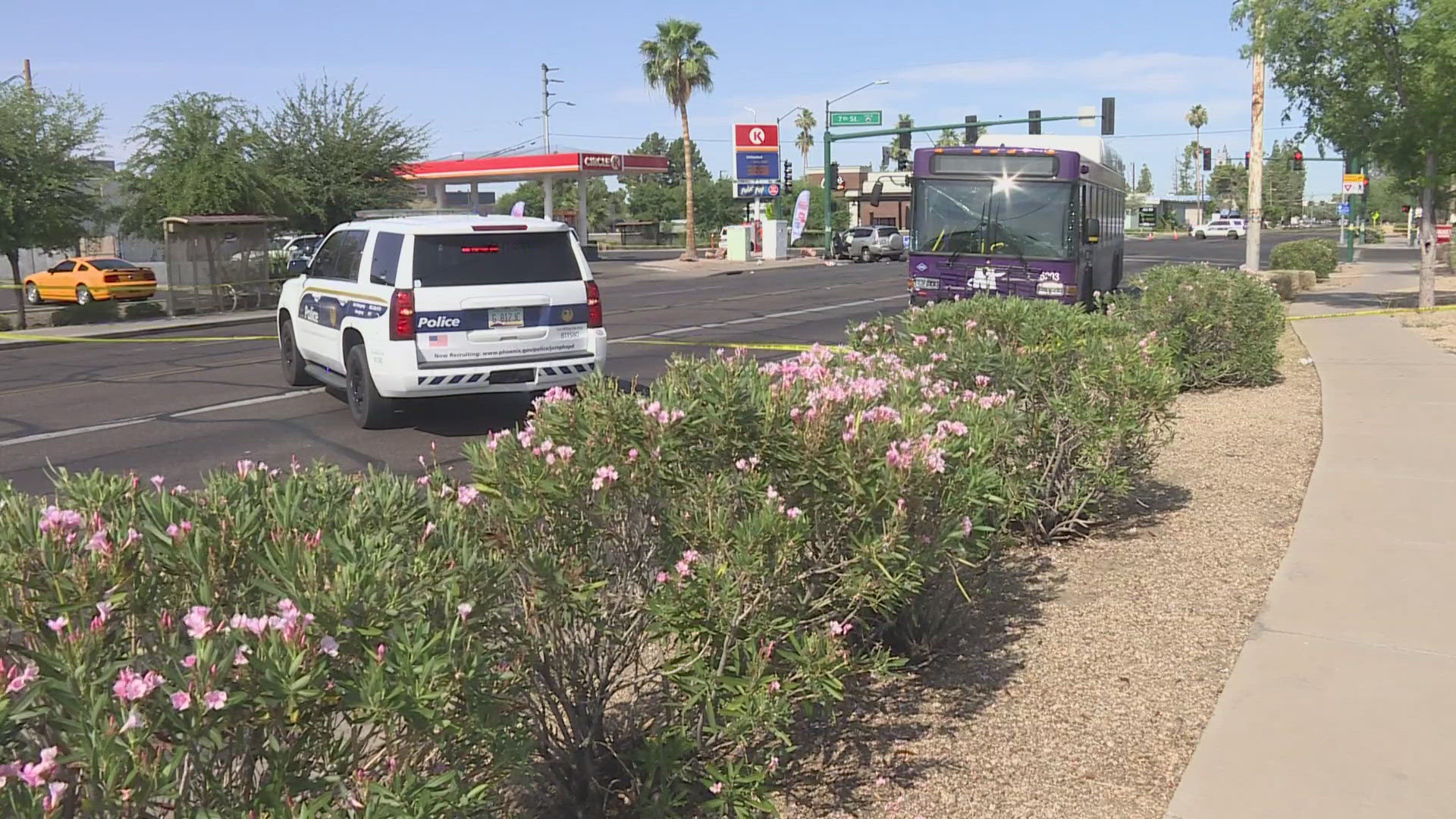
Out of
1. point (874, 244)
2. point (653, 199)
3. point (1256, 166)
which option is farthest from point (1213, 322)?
point (653, 199)

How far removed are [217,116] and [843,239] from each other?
29073 millimetres

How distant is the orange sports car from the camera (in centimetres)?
3186

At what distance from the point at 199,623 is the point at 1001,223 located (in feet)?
53.8

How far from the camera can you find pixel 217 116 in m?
31.3

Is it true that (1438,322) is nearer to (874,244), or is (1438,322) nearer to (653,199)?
(874,244)

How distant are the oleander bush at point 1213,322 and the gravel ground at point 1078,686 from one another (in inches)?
187

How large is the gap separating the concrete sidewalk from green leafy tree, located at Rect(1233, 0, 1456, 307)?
46.5ft

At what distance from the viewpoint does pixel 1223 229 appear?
300ft

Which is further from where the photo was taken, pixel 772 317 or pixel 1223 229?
pixel 1223 229

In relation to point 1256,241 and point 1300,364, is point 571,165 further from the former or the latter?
point 1300,364

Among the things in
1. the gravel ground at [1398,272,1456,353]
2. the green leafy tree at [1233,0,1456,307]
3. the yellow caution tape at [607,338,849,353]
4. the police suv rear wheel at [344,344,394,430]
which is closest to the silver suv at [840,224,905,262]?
the gravel ground at [1398,272,1456,353]

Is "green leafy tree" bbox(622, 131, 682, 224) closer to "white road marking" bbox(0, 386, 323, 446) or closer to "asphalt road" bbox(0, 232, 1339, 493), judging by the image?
"asphalt road" bbox(0, 232, 1339, 493)

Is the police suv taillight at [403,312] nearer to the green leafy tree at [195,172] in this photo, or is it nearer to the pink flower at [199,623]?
the pink flower at [199,623]

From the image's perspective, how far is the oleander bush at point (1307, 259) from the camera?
33469mm
